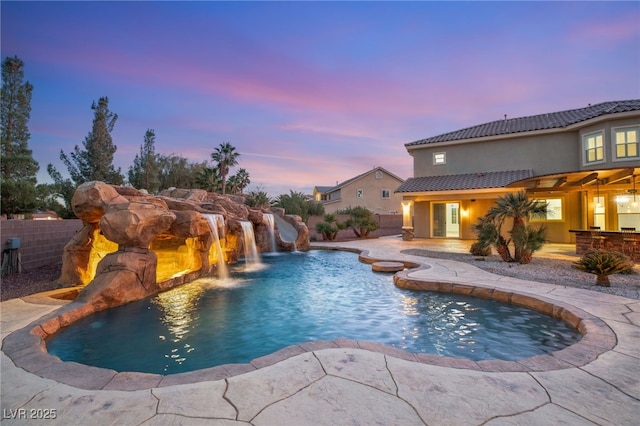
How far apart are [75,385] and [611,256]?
33.2 feet

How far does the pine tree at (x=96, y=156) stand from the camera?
22.5 meters

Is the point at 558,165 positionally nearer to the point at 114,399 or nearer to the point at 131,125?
the point at 114,399

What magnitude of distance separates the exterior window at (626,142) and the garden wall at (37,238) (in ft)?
75.4

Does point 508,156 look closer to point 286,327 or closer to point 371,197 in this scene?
point 286,327

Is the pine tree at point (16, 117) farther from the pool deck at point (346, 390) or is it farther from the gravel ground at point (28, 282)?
the pool deck at point (346, 390)

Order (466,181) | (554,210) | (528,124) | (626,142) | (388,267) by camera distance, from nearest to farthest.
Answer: (388,267) < (626,142) < (554,210) < (466,181) < (528,124)

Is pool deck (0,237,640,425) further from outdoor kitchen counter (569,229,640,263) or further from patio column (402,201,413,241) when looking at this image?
patio column (402,201,413,241)

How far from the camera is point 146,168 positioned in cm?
2919

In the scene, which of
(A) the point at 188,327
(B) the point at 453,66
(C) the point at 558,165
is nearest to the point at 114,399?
(A) the point at 188,327

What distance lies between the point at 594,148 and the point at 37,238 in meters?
23.2

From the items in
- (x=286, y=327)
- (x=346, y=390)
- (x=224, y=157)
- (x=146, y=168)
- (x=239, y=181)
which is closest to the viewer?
(x=346, y=390)

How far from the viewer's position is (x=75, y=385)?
9.77 feet

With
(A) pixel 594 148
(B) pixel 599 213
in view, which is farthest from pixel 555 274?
(A) pixel 594 148

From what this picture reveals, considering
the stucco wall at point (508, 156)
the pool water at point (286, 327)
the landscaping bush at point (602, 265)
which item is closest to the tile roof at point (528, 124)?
the stucco wall at point (508, 156)
